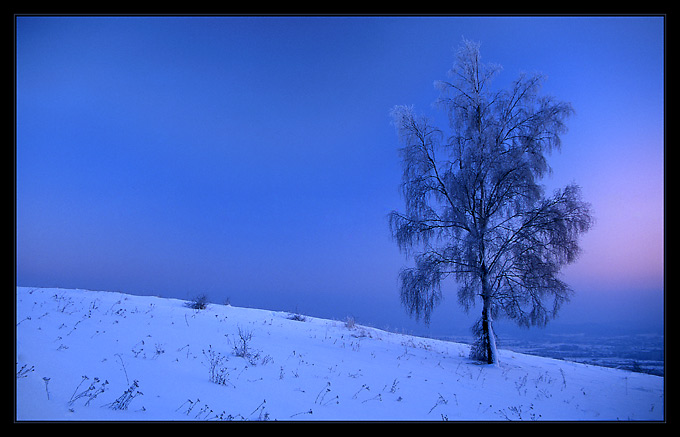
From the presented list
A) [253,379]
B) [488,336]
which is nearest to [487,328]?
[488,336]

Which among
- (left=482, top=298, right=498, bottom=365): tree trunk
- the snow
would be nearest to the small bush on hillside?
the snow

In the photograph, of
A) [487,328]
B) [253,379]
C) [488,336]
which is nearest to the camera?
[253,379]

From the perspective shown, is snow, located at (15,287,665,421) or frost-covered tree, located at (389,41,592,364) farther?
frost-covered tree, located at (389,41,592,364)

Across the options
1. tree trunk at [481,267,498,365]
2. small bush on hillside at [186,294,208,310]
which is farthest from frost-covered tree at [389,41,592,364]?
small bush on hillside at [186,294,208,310]

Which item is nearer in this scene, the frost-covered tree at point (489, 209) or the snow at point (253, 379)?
the snow at point (253, 379)

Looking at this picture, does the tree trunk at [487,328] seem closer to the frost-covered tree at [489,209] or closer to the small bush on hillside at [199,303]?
the frost-covered tree at [489,209]

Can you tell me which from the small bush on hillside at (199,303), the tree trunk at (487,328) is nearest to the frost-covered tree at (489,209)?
the tree trunk at (487,328)

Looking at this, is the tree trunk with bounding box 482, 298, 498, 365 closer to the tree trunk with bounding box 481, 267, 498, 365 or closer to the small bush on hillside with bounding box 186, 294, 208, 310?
the tree trunk with bounding box 481, 267, 498, 365

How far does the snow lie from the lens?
16.1 feet

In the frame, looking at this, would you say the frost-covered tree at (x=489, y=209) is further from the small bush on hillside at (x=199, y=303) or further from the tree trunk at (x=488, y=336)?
the small bush on hillside at (x=199, y=303)

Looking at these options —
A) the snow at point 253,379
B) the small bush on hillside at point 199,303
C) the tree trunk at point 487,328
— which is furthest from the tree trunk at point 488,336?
the small bush on hillside at point 199,303

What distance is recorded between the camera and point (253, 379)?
21.6 ft

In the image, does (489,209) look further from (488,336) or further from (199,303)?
(199,303)

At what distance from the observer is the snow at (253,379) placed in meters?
4.91
